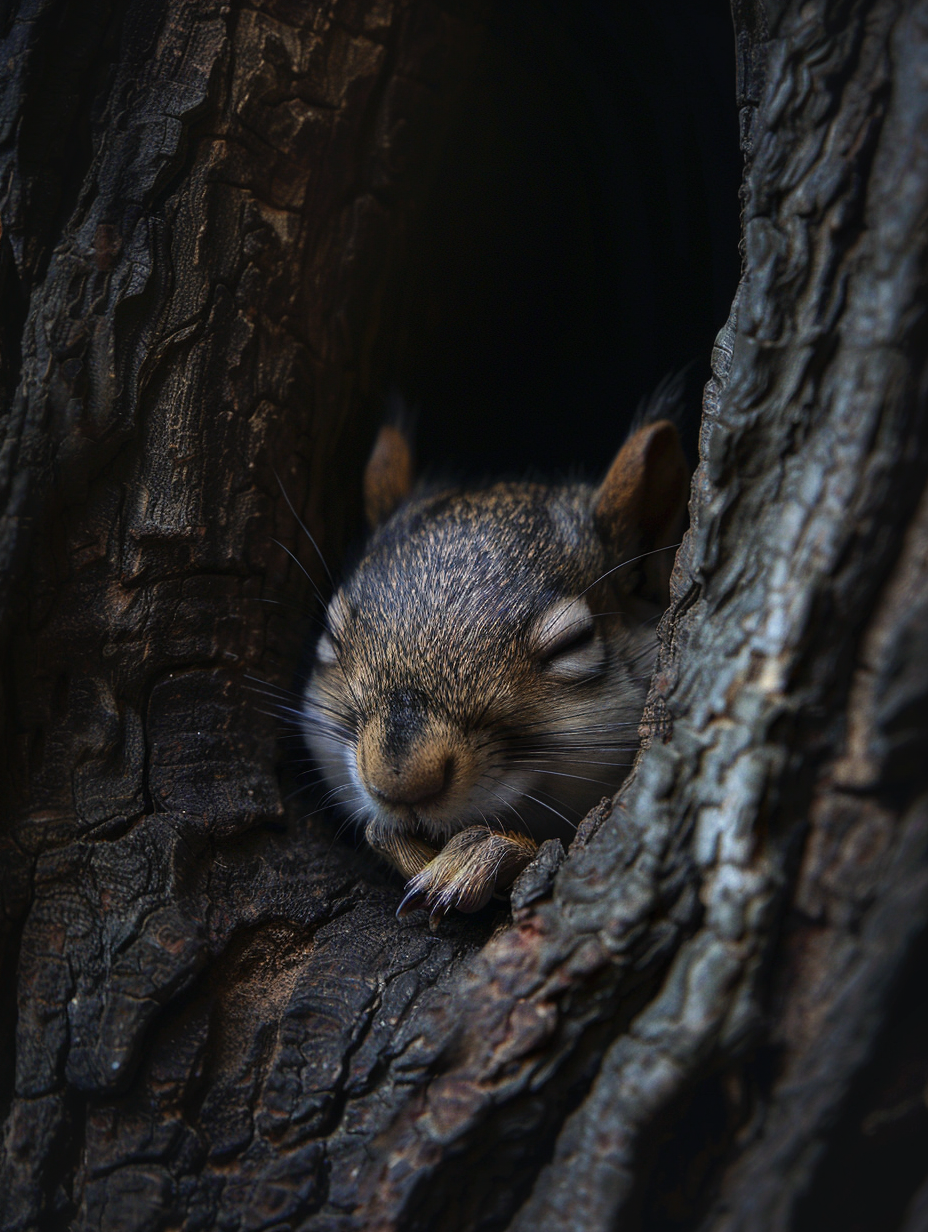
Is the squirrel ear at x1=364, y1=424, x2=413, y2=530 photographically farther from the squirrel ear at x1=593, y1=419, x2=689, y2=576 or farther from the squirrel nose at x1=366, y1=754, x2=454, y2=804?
the squirrel nose at x1=366, y1=754, x2=454, y2=804

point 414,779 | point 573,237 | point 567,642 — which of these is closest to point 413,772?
point 414,779

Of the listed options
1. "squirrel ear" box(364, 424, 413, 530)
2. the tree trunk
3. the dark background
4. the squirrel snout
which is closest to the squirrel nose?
the squirrel snout

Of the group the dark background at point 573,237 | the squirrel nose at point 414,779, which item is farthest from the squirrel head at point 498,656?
the dark background at point 573,237

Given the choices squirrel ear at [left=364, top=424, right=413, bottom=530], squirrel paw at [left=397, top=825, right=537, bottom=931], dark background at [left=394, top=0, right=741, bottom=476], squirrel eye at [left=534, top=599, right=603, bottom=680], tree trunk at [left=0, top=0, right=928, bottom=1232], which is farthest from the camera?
squirrel ear at [left=364, top=424, right=413, bottom=530]

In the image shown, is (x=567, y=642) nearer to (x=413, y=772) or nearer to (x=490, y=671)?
(x=490, y=671)

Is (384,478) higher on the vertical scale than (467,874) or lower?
higher

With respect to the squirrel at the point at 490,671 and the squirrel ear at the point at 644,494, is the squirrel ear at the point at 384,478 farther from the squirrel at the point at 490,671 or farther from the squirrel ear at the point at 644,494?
the squirrel ear at the point at 644,494
